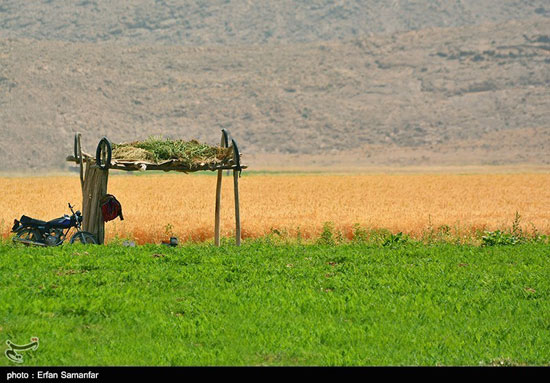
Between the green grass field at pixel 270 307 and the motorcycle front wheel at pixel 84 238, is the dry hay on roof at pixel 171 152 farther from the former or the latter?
the green grass field at pixel 270 307

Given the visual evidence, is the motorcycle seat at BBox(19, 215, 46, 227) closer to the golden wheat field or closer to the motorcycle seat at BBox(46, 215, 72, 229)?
the motorcycle seat at BBox(46, 215, 72, 229)

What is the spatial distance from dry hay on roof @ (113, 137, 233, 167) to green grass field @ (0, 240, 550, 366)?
9.31 feet

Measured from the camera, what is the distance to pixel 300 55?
16075 centimetres

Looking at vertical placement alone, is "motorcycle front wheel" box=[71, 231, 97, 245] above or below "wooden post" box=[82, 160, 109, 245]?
below

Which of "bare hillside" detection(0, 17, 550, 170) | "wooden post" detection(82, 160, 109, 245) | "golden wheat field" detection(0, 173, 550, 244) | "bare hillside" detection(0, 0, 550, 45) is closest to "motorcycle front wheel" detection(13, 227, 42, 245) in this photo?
"wooden post" detection(82, 160, 109, 245)

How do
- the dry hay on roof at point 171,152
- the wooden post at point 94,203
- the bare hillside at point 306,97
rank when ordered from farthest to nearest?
the bare hillside at point 306,97, the dry hay on roof at point 171,152, the wooden post at point 94,203

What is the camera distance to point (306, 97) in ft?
473

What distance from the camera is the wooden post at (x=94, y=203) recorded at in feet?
60.4

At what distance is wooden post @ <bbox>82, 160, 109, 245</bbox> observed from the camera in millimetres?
18406

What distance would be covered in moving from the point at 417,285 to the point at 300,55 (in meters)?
150

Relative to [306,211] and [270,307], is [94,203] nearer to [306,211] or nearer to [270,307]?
[270,307]

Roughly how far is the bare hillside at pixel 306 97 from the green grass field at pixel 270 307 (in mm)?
108076

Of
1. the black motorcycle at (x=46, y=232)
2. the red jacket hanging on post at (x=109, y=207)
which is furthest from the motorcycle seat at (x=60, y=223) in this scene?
the red jacket hanging on post at (x=109, y=207)

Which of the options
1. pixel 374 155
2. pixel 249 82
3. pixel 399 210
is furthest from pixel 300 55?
pixel 399 210
